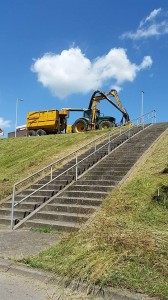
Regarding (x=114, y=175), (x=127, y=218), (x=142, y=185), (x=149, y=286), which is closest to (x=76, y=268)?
(x=149, y=286)

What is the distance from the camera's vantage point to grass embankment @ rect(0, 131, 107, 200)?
15.9 m

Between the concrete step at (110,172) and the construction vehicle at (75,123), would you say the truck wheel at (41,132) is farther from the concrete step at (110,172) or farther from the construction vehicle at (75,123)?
the concrete step at (110,172)

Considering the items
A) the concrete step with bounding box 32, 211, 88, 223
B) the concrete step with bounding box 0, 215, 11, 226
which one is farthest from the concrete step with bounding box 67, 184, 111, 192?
the concrete step with bounding box 0, 215, 11, 226

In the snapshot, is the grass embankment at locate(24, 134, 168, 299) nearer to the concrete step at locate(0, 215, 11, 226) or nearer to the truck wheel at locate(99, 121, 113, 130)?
the concrete step at locate(0, 215, 11, 226)

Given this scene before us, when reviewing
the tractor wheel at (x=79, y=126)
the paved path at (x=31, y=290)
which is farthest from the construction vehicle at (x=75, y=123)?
the paved path at (x=31, y=290)

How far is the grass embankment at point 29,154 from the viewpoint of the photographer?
15881 millimetres

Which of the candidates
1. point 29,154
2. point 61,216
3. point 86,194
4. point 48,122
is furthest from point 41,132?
point 61,216

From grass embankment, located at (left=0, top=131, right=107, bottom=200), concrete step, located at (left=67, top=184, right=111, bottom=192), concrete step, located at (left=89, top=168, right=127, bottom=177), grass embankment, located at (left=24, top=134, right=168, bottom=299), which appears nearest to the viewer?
grass embankment, located at (left=24, top=134, right=168, bottom=299)

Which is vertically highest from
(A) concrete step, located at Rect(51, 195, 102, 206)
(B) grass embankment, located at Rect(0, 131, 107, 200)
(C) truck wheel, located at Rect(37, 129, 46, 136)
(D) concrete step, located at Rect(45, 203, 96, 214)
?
(C) truck wheel, located at Rect(37, 129, 46, 136)

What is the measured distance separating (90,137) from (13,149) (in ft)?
16.1

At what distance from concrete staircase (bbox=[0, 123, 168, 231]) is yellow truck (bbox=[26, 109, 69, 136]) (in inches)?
596

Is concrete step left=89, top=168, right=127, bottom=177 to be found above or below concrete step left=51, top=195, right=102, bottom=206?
above

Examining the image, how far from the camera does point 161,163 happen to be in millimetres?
13555

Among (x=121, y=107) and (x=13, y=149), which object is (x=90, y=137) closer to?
(x=13, y=149)
